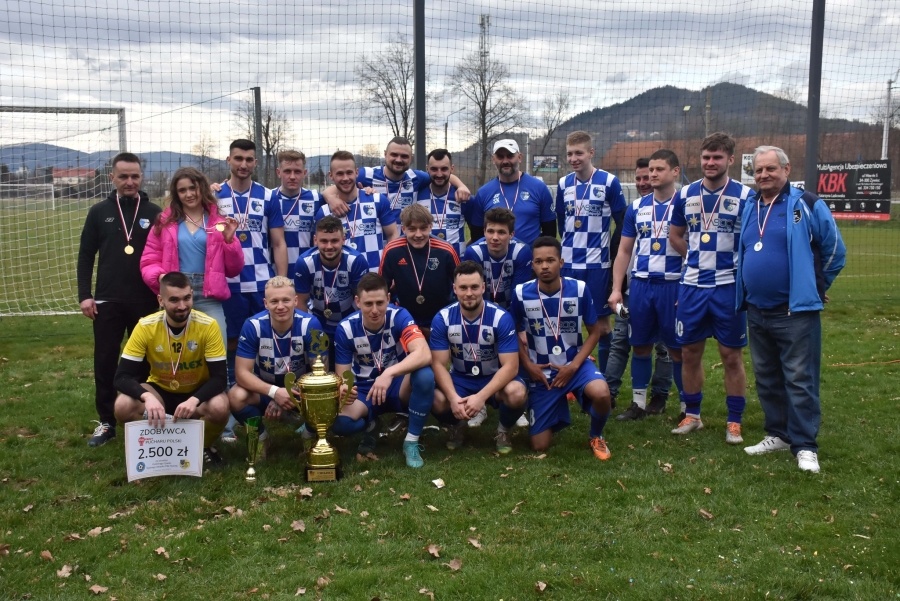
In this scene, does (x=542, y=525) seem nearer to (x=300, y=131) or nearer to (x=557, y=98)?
(x=300, y=131)

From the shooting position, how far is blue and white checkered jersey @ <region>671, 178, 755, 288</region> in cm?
503

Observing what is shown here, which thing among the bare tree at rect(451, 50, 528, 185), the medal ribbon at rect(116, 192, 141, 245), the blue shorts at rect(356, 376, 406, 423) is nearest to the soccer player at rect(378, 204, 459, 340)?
the blue shorts at rect(356, 376, 406, 423)

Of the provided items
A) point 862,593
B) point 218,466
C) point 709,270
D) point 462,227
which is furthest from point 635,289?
point 218,466

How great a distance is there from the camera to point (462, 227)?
6023 mm

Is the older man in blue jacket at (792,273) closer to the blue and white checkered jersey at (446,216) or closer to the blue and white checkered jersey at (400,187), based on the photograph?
the blue and white checkered jersey at (446,216)

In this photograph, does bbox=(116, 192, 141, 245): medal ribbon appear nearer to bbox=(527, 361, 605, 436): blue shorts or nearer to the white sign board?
the white sign board

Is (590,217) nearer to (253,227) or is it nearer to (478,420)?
(478,420)

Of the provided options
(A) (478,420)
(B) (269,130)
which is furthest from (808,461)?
(B) (269,130)

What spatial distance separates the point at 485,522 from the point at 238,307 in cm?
283

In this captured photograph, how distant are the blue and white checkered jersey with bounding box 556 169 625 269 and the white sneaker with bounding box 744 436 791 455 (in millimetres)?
1889

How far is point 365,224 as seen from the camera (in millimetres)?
5742

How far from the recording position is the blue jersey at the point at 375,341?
4875mm

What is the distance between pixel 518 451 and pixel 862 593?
2.42 metres

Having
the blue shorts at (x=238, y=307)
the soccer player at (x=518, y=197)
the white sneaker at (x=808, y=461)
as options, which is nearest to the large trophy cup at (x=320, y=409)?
the blue shorts at (x=238, y=307)
